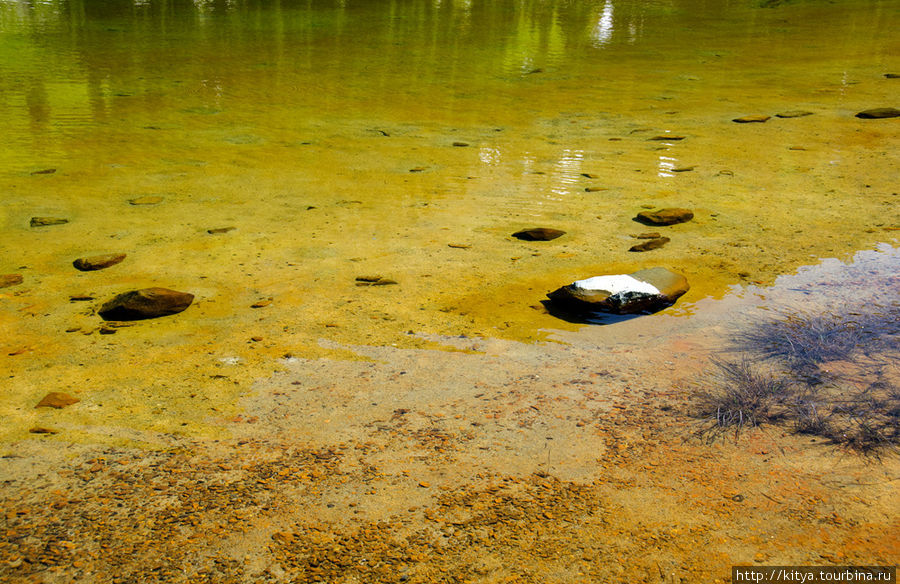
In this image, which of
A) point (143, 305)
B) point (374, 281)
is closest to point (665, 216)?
point (374, 281)

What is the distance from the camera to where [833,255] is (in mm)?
4785

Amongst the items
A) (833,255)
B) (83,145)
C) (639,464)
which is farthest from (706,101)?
(639,464)

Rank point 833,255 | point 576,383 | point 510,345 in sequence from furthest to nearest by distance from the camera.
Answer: point 833,255, point 510,345, point 576,383

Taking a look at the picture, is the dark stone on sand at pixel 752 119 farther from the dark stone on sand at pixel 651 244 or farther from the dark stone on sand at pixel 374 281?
the dark stone on sand at pixel 374 281

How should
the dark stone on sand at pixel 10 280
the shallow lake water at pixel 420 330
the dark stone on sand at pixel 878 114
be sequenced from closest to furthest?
1. the shallow lake water at pixel 420 330
2. the dark stone on sand at pixel 10 280
3. the dark stone on sand at pixel 878 114

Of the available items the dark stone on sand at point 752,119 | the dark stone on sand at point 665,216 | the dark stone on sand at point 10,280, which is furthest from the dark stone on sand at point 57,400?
the dark stone on sand at point 752,119

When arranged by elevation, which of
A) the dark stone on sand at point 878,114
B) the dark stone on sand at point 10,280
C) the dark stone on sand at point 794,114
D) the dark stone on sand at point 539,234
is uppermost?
the dark stone on sand at point 878,114

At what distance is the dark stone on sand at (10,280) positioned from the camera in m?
4.59

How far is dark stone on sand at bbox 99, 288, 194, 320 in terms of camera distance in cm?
415

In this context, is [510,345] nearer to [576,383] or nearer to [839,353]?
[576,383]

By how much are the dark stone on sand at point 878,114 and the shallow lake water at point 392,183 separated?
159mm

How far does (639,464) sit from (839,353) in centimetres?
130

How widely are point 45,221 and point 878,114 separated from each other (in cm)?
824

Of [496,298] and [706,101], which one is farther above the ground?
[706,101]
